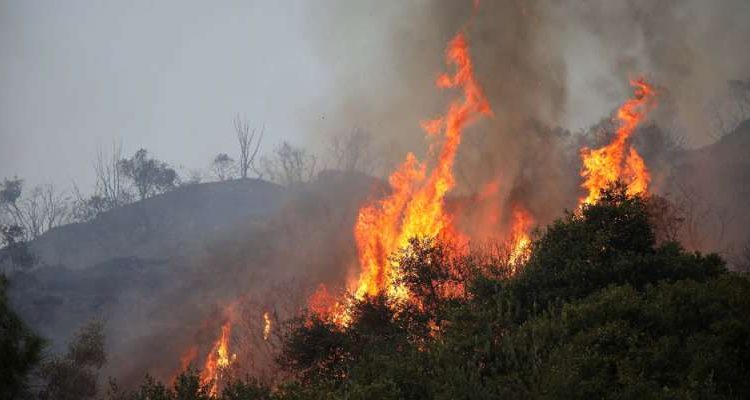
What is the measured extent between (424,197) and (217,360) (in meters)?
27.1

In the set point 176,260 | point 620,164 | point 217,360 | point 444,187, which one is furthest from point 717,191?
point 176,260

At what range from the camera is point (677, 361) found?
66.9 feet

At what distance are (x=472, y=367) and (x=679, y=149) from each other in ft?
304

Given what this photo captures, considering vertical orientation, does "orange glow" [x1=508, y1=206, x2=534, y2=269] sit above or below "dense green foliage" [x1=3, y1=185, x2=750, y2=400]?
above

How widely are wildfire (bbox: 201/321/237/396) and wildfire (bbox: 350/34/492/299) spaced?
15518mm

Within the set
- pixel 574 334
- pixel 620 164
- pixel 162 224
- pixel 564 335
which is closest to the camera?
pixel 564 335

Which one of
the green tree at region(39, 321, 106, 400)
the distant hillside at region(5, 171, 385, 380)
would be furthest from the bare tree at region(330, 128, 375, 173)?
the green tree at region(39, 321, 106, 400)

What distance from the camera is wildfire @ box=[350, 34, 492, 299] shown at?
53.1 metres

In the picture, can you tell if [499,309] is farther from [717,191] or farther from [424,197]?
[717,191]

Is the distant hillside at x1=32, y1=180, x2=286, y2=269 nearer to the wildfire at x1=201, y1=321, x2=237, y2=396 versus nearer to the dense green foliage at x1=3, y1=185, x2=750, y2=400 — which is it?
the wildfire at x1=201, y1=321, x2=237, y2=396

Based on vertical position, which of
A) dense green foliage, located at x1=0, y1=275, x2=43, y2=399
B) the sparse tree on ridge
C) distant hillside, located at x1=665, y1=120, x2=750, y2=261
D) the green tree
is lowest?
dense green foliage, located at x1=0, y1=275, x2=43, y2=399

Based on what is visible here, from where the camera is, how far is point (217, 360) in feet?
200

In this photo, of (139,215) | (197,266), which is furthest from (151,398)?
(139,215)

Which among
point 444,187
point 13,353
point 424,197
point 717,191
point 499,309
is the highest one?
point 717,191
